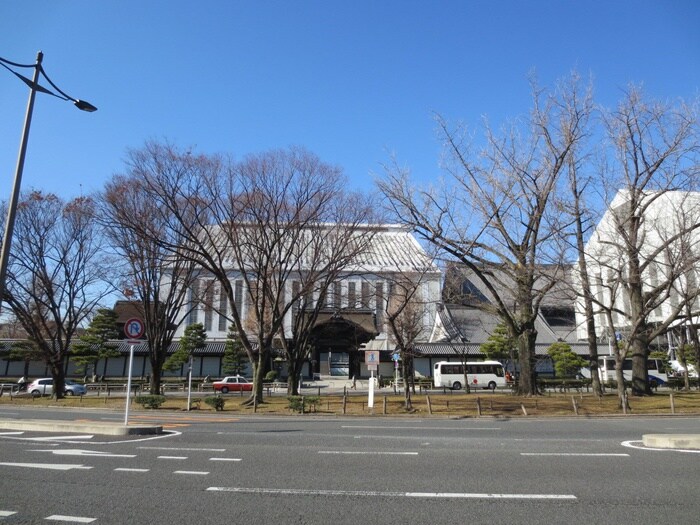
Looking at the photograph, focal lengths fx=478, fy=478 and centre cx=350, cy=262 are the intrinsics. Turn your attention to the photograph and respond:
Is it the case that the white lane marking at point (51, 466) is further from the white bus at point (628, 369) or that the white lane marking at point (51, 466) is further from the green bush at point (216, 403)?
the white bus at point (628, 369)

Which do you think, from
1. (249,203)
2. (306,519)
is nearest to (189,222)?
(249,203)

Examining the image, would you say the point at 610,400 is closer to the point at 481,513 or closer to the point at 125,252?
the point at 481,513

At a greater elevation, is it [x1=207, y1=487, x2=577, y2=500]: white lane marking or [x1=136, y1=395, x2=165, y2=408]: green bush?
[x1=207, y1=487, x2=577, y2=500]: white lane marking

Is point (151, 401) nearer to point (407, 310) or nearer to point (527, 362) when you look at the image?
point (527, 362)

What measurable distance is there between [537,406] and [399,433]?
1130 centimetres

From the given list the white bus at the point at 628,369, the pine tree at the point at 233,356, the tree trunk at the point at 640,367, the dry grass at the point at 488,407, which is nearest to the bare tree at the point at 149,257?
the dry grass at the point at 488,407

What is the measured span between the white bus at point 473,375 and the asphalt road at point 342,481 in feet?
107

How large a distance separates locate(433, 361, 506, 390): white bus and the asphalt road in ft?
107

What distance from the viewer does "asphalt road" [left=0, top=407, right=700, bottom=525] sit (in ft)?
17.1

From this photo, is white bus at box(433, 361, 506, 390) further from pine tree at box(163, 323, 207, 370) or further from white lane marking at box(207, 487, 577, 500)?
white lane marking at box(207, 487, 577, 500)

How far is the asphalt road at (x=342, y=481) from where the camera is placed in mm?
5223

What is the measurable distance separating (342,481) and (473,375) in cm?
3835

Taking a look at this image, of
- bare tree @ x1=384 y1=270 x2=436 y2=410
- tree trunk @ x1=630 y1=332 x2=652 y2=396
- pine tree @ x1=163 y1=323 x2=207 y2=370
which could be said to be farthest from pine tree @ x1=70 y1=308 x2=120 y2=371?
tree trunk @ x1=630 y1=332 x2=652 y2=396

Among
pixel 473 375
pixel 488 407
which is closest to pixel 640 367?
pixel 488 407
